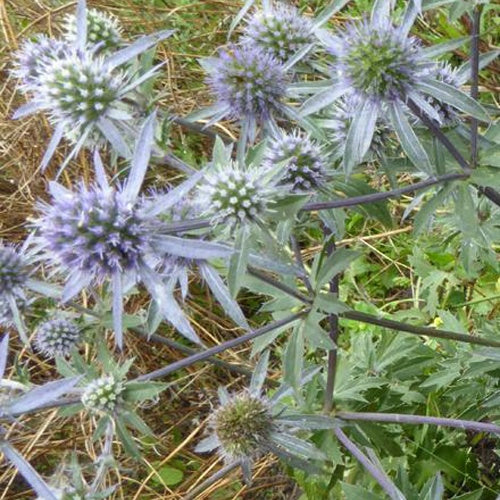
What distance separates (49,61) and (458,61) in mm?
2010

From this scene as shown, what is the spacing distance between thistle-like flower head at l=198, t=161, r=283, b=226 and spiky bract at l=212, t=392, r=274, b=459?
1.73 ft

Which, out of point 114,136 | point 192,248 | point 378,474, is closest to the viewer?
point 192,248

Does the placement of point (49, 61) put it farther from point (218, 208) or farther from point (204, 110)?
point (218, 208)

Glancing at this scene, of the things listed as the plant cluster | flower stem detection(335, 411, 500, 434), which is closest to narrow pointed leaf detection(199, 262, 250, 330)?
the plant cluster

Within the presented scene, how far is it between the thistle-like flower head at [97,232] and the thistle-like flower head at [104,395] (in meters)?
0.48

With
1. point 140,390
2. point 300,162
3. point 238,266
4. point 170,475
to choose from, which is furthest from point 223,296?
point 170,475

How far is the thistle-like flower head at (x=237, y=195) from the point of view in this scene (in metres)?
1.41

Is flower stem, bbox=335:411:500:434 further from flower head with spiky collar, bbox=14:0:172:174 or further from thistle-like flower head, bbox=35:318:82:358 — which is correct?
flower head with spiky collar, bbox=14:0:172:174

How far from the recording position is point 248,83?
5.31ft

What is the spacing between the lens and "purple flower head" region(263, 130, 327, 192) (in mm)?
1603

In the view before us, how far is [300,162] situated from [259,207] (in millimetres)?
221

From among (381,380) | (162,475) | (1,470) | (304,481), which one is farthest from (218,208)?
(1,470)

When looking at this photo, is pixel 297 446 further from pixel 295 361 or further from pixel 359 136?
pixel 359 136

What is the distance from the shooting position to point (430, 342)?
105 inches
